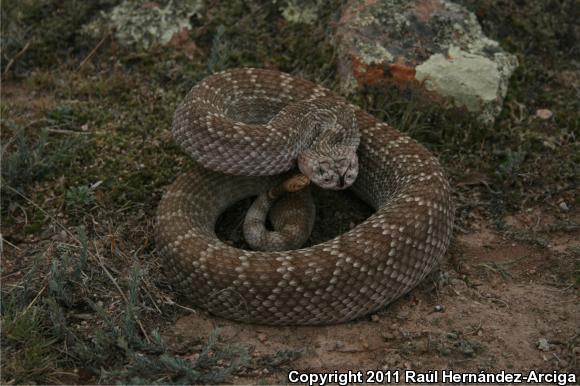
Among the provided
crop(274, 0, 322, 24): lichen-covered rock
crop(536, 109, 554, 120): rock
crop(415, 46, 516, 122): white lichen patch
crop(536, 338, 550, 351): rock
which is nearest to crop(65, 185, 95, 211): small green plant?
crop(274, 0, 322, 24): lichen-covered rock

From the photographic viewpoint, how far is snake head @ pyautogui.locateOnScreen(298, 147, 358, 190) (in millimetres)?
A: 6160

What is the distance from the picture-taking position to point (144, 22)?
864 centimetres

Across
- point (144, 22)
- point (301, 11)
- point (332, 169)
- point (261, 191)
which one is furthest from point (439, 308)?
point (144, 22)

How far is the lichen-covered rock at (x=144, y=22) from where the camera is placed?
856cm

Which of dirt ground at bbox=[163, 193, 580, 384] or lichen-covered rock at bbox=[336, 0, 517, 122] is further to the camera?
lichen-covered rock at bbox=[336, 0, 517, 122]

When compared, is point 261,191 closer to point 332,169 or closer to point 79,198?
point 332,169

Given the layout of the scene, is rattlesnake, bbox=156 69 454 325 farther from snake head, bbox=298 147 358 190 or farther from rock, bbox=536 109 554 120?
rock, bbox=536 109 554 120

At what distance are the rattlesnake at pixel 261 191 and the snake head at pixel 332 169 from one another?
288mm

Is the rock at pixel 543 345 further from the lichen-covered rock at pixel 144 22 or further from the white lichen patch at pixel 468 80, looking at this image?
the lichen-covered rock at pixel 144 22

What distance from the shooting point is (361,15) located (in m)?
8.16

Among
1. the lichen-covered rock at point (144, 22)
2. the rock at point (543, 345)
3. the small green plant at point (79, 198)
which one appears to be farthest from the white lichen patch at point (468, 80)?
the small green plant at point (79, 198)

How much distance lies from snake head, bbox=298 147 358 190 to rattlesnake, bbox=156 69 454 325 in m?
0.29

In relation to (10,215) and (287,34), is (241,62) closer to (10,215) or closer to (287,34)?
(287,34)

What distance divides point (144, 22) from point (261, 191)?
9.97 ft
